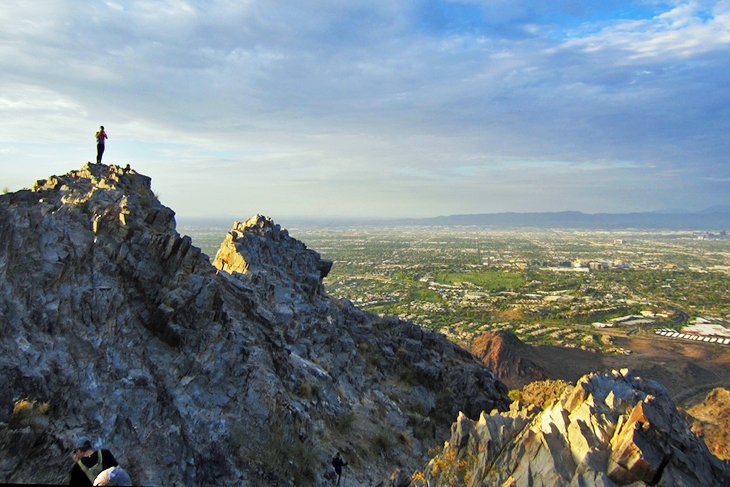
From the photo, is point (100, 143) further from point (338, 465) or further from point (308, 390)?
point (338, 465)

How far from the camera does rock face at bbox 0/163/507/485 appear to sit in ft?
40.3

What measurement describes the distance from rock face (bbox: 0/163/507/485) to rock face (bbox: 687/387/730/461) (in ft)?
56.5

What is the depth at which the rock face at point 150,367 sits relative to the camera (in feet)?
40.3

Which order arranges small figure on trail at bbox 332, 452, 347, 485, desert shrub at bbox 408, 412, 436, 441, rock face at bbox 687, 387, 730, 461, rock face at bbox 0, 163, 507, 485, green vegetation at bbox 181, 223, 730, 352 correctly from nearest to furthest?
rock face at bbox 0, 163, 507, 485, small figure on trail at bbox 332, 452, 347, 485, desert shrub at bbox 408, 412, 436, 441, rock face at bbox 687, 387, 730, 461, green vegetation at bbox 181, 223, 730, 352

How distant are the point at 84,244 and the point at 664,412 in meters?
19.2

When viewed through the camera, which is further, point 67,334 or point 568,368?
point 568,368

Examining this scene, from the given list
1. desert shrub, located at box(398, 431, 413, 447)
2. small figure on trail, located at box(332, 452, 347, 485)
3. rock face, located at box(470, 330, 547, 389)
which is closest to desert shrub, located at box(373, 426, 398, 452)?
desert shrub, located at box(398, 431, 413, 447)

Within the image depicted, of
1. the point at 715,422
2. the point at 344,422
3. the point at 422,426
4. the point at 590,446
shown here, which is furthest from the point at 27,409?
the point at 715,422

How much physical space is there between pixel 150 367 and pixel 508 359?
139 feet

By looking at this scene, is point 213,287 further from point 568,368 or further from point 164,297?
point 568,368

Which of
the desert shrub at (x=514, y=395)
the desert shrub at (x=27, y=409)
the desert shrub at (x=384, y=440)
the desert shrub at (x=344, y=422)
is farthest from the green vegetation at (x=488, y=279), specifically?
the desert shrub at (x=27, y=409)

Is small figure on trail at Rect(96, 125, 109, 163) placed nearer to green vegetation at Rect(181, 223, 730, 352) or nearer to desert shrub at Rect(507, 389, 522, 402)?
desert shrub at Rect(507, 389, 522, 402)

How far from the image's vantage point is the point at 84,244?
1648 centimetres

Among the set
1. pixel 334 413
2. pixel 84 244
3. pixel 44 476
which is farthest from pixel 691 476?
pixel 84 244
